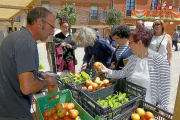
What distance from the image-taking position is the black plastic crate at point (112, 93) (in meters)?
1.49

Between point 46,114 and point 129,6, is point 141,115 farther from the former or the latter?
point 129,6

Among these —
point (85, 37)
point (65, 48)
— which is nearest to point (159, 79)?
point (85, 37)

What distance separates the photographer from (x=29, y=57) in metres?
1.24

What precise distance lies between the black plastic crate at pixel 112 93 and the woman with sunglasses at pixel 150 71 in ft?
0.53

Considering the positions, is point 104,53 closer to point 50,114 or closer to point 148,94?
point 148,94

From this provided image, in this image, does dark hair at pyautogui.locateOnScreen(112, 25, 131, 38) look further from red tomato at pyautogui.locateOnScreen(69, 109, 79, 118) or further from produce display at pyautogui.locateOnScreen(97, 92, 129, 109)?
red tomato at pyautogui.locateOnScreen(69, 109, 79, 118)

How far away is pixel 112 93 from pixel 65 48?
194 cm

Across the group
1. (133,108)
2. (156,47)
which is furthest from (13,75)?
(156,47)

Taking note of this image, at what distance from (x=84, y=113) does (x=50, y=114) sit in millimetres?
455

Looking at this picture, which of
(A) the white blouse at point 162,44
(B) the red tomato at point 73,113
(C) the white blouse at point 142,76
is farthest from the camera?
(A) the white blouse at point 162,44

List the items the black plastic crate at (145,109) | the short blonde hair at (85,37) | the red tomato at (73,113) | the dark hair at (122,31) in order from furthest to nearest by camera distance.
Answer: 1. the short blonde hair at (85,37)
2. the dark hair at (122,31)
3. the red tomato at (73,113)
4. the black plastic crate at (145,109)

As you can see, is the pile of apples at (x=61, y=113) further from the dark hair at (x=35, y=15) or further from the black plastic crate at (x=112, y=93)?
the dark hair at (x=35, y=15)

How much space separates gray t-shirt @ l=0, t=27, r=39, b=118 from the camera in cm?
124

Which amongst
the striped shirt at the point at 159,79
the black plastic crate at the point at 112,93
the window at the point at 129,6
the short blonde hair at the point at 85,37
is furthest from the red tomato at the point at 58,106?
the window at the point at 129,6
